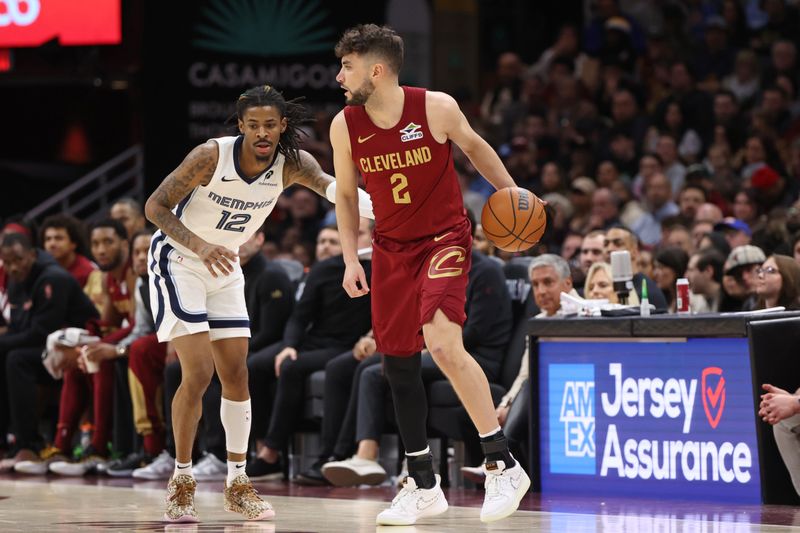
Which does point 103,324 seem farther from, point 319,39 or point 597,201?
point 319,39

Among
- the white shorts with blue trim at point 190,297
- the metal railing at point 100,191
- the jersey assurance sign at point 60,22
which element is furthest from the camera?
the metal railing at point 100,191

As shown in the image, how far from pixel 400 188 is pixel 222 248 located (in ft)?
2.97

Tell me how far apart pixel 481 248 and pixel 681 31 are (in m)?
6.08

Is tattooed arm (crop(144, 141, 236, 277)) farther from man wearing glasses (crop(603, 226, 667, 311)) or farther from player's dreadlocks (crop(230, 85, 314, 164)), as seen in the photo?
man wearing glasses (crop(603, 226, 667, 311))

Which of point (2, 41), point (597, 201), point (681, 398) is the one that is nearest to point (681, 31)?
point (597, 201)

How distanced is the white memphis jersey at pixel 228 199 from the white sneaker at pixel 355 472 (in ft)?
7.16

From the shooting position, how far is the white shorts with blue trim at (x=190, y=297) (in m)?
6.16

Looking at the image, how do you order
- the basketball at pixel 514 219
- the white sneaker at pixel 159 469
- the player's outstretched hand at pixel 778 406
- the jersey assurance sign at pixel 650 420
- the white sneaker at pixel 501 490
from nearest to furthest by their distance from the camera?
the white sneaker at pixel 501 490, the basketball at pixel 514 219, the player's outstretched hand at pixel 778 406, the jersey assurance sign at pixel 650 420, the white sneaker at pixel 159 469

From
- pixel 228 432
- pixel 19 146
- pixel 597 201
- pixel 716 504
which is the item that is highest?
pixel 19 146

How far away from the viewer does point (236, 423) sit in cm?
644

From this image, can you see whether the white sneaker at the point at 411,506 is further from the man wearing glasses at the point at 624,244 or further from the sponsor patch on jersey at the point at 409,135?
the man wearing glasses at the point at 624,244

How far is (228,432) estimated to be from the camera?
6461 millimetres

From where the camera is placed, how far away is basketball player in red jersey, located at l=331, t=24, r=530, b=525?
18.3 ft

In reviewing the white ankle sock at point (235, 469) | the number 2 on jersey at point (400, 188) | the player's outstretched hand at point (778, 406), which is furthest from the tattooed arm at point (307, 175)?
the player's outstretched hand at point (778, 406)
